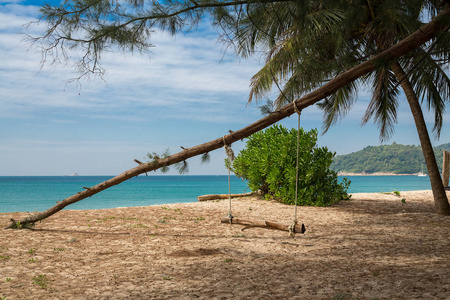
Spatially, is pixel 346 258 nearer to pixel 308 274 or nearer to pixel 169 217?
pixel 308 274

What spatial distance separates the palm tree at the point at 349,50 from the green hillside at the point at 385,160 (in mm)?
81640

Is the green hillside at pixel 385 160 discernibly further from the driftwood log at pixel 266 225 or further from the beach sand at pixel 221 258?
the driftwood log at pixel 266 225

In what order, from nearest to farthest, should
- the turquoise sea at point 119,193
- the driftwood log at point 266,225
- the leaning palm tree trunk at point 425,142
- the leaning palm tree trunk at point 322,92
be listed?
the leaning palm tree trunk at point 322,92, the driftwood log at point 266,225, the leaning palm tree trunk at point 425,142, the turquoise sea at point 119,193

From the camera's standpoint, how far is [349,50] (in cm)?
819

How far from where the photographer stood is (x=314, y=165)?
8750 mm

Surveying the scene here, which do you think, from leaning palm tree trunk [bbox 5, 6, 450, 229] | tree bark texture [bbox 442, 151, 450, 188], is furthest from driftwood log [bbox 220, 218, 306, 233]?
tree bark texture [bbox 442, 151, 450, 188]

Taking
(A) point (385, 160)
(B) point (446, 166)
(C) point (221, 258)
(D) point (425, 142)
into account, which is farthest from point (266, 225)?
(A) point (385, 160)

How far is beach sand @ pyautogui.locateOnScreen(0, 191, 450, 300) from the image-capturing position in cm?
311

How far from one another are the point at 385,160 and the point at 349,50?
96177mm

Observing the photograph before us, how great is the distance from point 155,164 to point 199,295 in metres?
2.75

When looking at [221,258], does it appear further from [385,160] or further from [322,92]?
[385,160]

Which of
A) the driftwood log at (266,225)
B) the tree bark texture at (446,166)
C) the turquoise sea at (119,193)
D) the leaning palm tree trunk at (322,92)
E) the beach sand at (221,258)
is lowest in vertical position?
the turquoise sea at (119,193)

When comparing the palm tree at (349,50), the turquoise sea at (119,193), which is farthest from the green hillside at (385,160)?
the palm tree at (349,50)

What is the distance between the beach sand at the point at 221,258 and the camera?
122 inches
